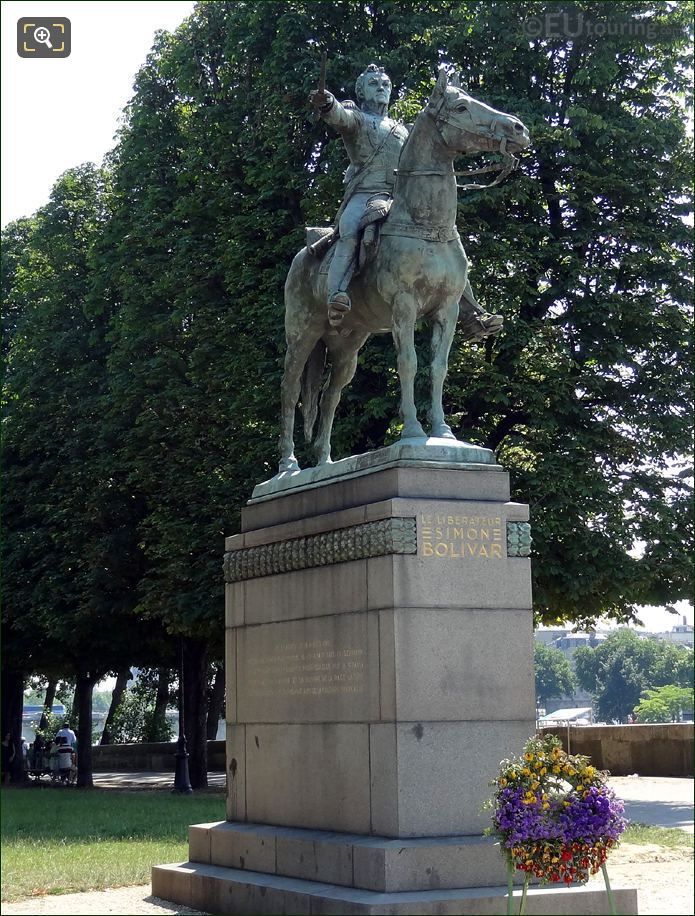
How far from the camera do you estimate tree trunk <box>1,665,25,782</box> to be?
39.7 m

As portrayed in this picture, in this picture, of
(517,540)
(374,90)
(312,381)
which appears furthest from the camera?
(312,381)

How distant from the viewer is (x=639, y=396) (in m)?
24.7

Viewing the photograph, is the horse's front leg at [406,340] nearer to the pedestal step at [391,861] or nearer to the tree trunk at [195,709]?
the pedestal step at [391,861]

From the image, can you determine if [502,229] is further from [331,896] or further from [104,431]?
[331,896]

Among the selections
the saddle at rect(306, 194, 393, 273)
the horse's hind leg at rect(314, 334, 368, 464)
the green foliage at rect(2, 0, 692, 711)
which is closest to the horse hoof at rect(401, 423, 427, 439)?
the saddle at rect(306, 194, 393, 273)

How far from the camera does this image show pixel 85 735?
36875 mm

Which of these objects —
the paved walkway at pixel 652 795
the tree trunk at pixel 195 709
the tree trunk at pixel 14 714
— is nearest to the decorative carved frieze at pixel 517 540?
the paved walkway at pixel 652 795

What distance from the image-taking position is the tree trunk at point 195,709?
103 feet

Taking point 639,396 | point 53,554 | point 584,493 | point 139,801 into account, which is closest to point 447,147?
point 584,493

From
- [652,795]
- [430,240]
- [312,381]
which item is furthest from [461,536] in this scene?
[652,795]

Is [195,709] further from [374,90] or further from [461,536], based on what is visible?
[461,536]

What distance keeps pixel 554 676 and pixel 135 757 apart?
7632cm

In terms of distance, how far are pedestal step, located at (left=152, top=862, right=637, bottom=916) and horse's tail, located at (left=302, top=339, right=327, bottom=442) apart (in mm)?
5056

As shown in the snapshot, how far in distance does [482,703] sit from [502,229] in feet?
47.1
